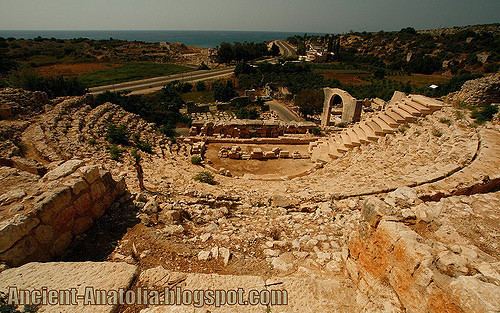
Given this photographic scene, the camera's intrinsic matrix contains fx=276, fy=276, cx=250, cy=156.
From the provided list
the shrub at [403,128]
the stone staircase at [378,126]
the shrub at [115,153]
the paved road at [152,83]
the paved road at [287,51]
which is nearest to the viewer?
the shrub at [115,153]

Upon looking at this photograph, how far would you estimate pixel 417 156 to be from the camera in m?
10.4

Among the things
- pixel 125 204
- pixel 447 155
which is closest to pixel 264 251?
pixel 125 204

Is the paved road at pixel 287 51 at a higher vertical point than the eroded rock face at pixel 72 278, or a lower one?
higher

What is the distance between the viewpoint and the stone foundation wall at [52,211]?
14.1ft

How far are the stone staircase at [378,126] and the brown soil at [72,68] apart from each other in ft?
172

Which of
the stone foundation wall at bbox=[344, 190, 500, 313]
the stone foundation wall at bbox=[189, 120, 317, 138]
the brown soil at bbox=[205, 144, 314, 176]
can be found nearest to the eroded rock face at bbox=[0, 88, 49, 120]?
the stone foundation wall at bbox=[189, 120, 317, 138]

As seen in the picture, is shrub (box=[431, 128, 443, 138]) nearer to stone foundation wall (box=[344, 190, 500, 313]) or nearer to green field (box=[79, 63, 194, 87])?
stone foundation wall (box=[344, 190, 500, 313])

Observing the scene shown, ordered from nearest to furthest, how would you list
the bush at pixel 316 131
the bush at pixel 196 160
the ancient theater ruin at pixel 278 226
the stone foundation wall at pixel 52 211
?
the ancient theater ruin at pixel 278 226, the stone foundation wall at pixel 52 211, the bush at pixel 196 160, the bush at pixel 316 131

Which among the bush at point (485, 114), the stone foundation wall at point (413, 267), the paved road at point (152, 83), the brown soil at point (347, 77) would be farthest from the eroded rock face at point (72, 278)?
the brown soil at point (347, 77)

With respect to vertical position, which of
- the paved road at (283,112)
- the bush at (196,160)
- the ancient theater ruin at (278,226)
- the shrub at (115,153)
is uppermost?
the ancient theater ruin at (278,226)

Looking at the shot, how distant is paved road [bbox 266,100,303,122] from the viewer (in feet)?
102

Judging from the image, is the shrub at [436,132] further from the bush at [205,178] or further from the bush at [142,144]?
the bush at [142,144]

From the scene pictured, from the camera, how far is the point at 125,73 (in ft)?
182

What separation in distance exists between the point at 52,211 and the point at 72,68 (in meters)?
62.4
